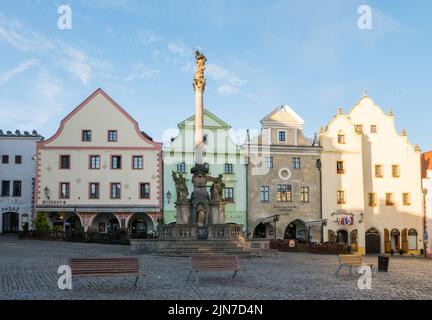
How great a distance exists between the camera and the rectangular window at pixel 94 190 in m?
43.8

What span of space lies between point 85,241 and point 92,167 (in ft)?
28.4

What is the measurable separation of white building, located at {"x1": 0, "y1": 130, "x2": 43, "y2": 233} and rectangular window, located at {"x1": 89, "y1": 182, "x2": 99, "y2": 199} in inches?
238

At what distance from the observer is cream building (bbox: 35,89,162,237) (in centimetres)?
4350

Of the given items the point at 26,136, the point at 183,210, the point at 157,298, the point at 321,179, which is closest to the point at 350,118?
the point at 321,179

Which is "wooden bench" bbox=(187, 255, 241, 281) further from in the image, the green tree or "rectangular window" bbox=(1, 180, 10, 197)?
"rectangular window" bbox=(1, 180, 10, 197)

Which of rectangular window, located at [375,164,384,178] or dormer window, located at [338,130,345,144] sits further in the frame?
rectangular window, located at [375,164,384,178]

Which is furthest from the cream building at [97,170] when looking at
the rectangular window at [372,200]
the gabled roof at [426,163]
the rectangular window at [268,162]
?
the gabled roof at [426,163]

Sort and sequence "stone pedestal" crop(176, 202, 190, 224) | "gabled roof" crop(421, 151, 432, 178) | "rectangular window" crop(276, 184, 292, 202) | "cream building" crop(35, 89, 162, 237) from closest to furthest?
"stone pedestal" crop(176, 202, 190, 224) < "cream building" crop(35, 89, 162, 237) < "rectangular window" crop(276, 184, 292, 202) < "gabled roof" crop(421, 151, 432, 178)

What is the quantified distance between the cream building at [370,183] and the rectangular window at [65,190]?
22026mm

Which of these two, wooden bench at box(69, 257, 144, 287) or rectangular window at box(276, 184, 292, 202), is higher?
rectangular window at box(276, 184, 292, 202)

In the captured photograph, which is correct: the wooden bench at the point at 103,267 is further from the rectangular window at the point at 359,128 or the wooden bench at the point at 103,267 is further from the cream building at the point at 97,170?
the rectangular window at the point at 359,128

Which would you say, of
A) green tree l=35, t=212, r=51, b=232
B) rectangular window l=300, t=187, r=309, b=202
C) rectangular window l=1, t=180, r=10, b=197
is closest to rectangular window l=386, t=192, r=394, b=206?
rectangular window l=300, t=187, r=309, b=202

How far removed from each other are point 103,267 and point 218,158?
32772 millimetres
